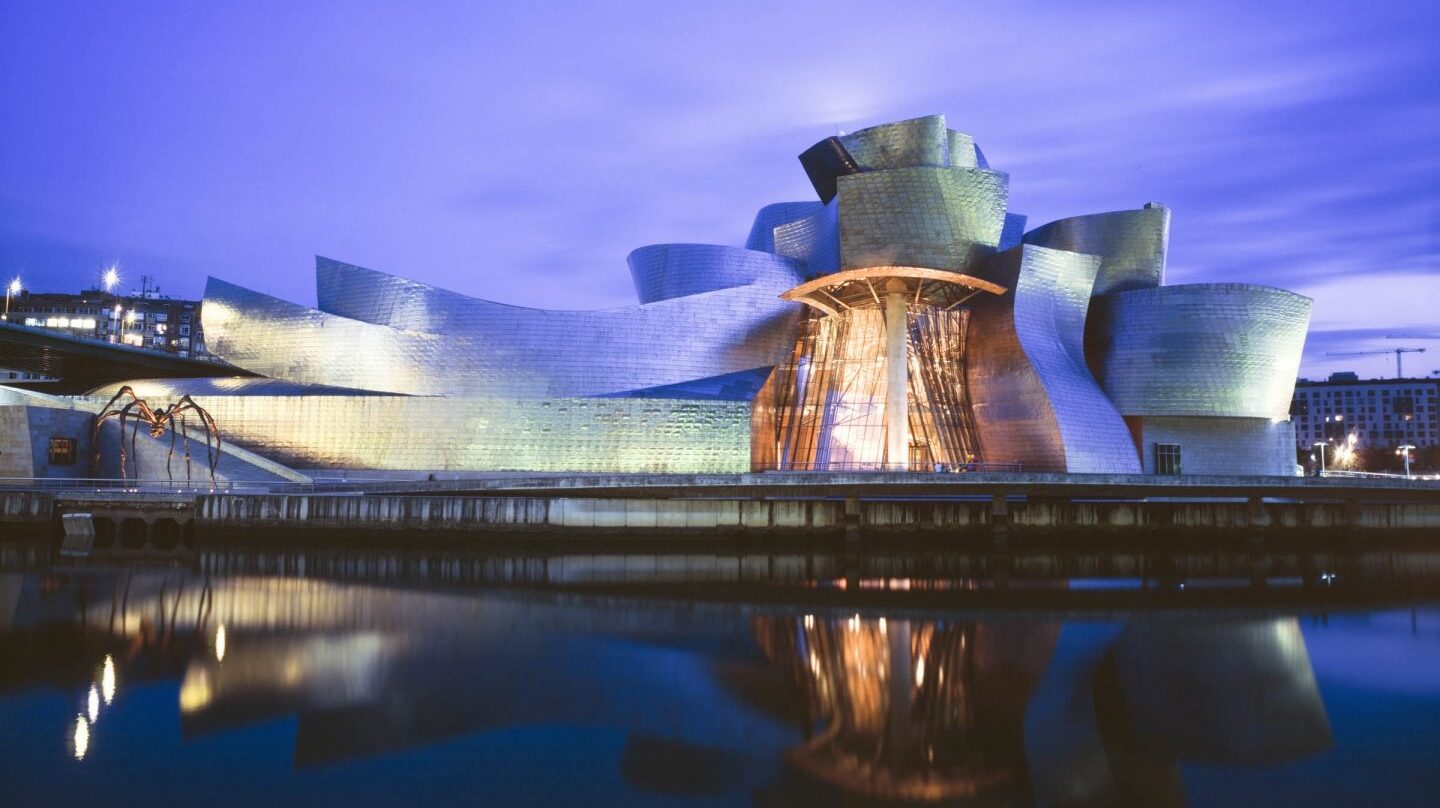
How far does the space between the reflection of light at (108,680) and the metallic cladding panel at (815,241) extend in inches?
868

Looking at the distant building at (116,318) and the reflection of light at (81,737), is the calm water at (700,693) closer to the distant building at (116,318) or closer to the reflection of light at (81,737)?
the reflection of light at (81,737)

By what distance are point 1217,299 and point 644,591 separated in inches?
954

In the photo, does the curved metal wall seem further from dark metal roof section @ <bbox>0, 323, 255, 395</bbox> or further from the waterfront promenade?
dark metal roof section @ <bbox>0, 323, 255, 395</bbox>

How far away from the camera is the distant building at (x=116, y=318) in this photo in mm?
68762

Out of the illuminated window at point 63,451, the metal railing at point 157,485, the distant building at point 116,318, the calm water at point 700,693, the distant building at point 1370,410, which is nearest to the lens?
the calm water at point 700,693

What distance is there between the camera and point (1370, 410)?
95.1 meters

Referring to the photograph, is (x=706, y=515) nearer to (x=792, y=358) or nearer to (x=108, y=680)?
(x=792, y=358)

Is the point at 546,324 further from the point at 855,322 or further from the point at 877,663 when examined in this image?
the point at 877,663

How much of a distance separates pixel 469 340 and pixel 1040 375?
16456 mm

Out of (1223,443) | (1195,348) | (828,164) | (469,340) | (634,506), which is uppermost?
(828,164)

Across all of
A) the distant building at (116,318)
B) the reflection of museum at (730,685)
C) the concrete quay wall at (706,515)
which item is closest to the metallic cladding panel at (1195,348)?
the concrete quay wall at (706,515)

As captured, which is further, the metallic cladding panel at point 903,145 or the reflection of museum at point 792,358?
the metallic cladding panel at point 903,145

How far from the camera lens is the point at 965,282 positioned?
26.8 m

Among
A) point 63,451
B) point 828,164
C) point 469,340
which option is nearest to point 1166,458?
point 828,164
